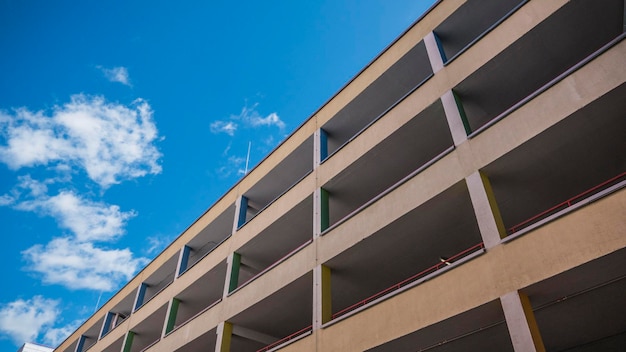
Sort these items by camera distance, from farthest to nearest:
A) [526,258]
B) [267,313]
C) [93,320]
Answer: [93,320]
[267,313]
[526,258]

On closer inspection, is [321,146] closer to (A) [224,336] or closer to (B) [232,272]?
(B) [232,272]

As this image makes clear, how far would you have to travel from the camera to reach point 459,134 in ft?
48.7

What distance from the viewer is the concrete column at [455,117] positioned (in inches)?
582

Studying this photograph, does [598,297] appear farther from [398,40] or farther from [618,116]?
[398,40]

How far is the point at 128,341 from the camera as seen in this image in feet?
93.2

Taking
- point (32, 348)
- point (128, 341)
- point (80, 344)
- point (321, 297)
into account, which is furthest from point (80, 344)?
point (321, 297)

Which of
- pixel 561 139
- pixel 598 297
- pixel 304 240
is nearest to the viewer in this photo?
pixel 598 297

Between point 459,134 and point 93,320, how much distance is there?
109 ft

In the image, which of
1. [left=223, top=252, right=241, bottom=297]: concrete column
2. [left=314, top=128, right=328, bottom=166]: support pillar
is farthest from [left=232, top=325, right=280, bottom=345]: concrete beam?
[left=314, top=128, right=328, bottom=166]: support pillar

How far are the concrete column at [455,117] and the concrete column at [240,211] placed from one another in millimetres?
12955

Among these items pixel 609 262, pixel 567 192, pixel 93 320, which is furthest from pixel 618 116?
pixel 93 320

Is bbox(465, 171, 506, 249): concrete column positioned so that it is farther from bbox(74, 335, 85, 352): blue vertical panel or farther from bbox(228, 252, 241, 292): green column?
bbox(74, 335, 85, 352): blue vertical panel

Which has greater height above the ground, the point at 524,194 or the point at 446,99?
the point at 446,99

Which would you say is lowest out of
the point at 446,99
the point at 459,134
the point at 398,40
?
the point at 459,134
